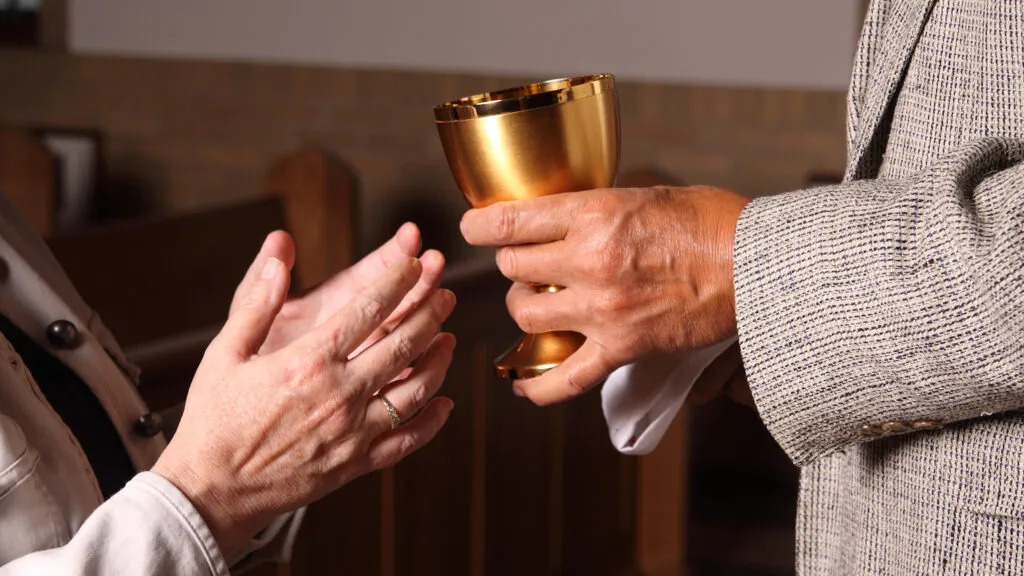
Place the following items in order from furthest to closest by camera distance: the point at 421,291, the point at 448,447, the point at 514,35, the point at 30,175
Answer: the point at 514,35
the point at 30,175
the point at 448,447
the point at 421,291

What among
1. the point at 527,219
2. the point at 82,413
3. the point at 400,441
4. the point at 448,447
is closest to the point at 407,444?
the point at 400,441

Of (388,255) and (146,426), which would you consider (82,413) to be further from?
(388,255)

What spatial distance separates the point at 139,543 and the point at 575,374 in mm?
379

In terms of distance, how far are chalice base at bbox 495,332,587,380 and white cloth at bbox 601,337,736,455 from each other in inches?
6.9

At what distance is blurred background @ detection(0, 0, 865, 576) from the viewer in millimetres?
2311

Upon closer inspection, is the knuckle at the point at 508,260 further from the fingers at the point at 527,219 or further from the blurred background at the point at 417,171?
the blurred background at the point at 417,171

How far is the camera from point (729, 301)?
0.97m

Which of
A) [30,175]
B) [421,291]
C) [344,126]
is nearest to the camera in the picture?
[421,291]

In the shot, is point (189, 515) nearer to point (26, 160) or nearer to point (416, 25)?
point (26, 160)

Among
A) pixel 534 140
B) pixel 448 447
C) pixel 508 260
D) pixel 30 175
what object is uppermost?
pixel 534 140

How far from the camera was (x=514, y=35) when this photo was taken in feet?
13.4

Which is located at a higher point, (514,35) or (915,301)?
(915,301)

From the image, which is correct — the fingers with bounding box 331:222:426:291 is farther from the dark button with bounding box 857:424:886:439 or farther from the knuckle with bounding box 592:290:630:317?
the dark button with bounding box 857:424:886:439

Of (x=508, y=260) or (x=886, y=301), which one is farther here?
(x=508, y=260)
